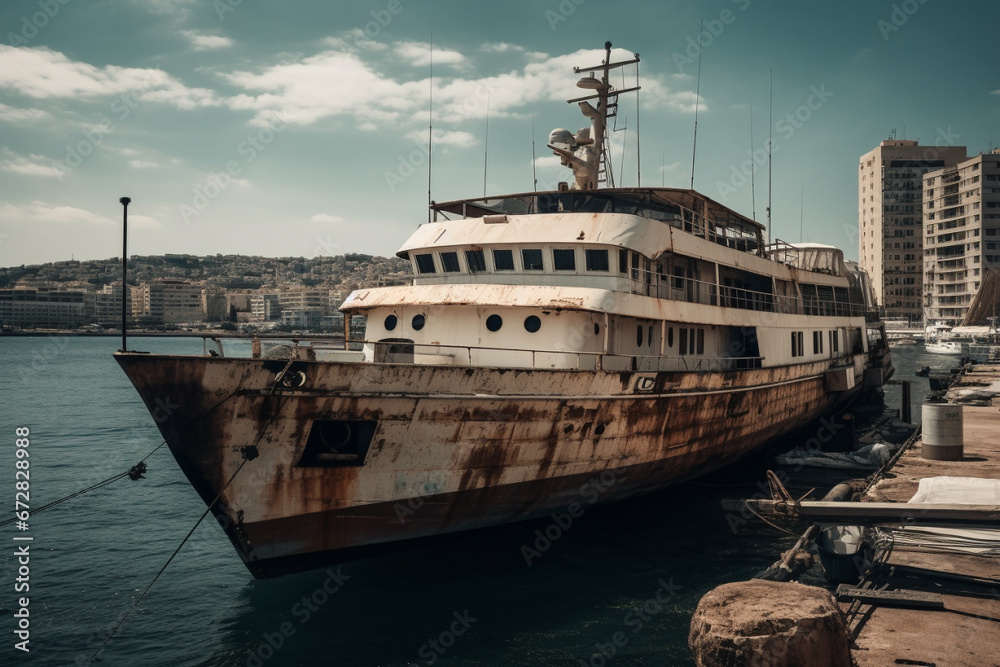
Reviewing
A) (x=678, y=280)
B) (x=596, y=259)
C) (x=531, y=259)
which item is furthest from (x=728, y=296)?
(x=531, y=259)

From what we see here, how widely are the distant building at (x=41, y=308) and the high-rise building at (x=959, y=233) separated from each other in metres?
193

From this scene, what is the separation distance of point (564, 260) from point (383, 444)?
19.8 ft

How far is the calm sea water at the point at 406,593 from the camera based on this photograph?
1008 centimetres

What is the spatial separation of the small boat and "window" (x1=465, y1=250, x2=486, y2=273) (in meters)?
87.7

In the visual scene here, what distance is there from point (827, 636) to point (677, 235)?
431 inches

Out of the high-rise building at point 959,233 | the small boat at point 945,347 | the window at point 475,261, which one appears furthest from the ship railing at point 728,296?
the high-rise building at point 959,233

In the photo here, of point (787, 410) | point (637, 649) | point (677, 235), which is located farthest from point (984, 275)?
point (637, 649)

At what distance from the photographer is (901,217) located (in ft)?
399

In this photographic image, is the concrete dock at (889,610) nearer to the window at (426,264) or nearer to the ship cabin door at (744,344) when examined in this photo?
the ship cabin door at (744,344)

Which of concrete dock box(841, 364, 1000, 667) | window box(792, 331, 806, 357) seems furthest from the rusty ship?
concrete dock box(841, 364, 1000, 667)

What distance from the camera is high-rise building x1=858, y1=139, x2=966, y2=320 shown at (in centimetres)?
12125

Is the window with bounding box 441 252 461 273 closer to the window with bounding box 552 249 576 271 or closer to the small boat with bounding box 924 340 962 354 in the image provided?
the window with bounding box 552 249 576 271

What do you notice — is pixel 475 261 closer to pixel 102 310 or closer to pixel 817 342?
pixel 817 342

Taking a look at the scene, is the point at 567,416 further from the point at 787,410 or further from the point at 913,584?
the point at 787,410
